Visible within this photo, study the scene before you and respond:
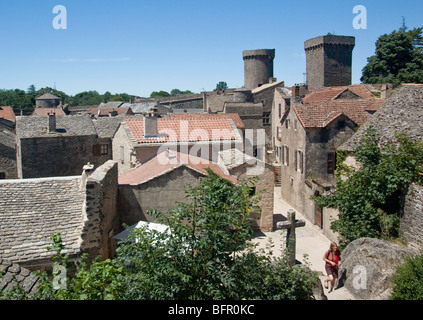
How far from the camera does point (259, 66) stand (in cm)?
7419

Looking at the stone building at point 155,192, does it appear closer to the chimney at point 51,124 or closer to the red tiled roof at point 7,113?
the chimney at point 51,124

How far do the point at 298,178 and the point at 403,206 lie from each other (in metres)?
14.0

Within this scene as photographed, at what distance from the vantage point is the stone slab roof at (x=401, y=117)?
15.5 meters

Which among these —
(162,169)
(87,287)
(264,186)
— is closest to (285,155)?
(264,186)

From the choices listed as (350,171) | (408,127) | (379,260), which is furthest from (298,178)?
(379,260)

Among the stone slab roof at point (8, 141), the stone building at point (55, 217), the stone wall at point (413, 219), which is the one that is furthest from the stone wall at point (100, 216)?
the stone slab roof at point (8, 141)

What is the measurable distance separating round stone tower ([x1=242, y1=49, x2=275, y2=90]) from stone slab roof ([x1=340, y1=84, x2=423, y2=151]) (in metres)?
56.8

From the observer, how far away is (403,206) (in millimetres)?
13422

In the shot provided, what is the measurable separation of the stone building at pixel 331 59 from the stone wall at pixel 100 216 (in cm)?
5750

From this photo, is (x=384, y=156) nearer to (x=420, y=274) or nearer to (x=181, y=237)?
(x=420, y=274)

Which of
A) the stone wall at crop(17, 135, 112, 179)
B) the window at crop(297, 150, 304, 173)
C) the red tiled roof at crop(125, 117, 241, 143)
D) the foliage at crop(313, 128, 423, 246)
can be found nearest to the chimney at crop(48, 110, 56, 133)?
the stone wall at crop(17, 135, 112, 179)

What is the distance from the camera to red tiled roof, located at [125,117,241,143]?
84.3ft

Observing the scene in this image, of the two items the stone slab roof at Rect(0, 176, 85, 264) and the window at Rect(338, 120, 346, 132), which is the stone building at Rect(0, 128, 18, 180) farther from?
the window at Rect(338, 120, 346, 132)
